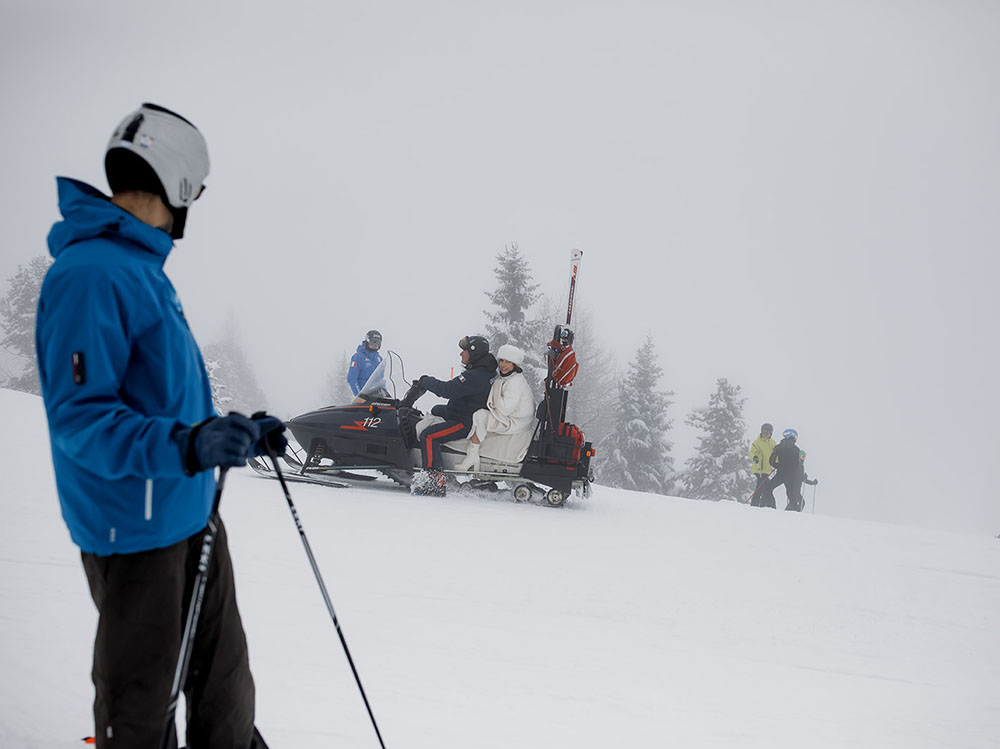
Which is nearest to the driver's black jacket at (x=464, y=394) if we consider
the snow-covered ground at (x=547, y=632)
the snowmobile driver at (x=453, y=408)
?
the snowmobile driver at (x=453, y=408)

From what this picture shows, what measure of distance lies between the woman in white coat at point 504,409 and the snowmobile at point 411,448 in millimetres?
127

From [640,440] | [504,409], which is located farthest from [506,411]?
[640,440]

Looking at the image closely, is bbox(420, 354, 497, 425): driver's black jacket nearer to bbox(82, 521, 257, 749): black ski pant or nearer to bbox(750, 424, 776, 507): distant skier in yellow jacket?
bbox(82, 521, 257, 749): black ski pant

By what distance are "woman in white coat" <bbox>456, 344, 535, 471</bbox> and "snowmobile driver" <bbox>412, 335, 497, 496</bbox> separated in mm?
112

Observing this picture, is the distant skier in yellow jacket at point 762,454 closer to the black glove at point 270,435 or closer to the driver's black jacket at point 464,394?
the driver's black jacket at point 464,394

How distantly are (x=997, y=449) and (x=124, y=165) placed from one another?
4719 inches

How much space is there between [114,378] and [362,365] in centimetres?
1047

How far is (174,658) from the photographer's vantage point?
1.56 m

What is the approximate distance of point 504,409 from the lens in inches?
328

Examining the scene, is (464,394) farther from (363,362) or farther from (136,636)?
→ (136,636)

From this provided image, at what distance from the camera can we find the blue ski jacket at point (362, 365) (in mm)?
11647

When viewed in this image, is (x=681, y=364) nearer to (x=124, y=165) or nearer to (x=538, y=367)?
(x=538, y=367)

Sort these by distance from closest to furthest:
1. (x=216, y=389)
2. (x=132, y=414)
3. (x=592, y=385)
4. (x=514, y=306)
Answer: (x=132, y=414) → (x=514, y=306) → (x=216, y=389) → (x=592, y=385)

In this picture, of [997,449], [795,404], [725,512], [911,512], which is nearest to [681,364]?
[795,404]
